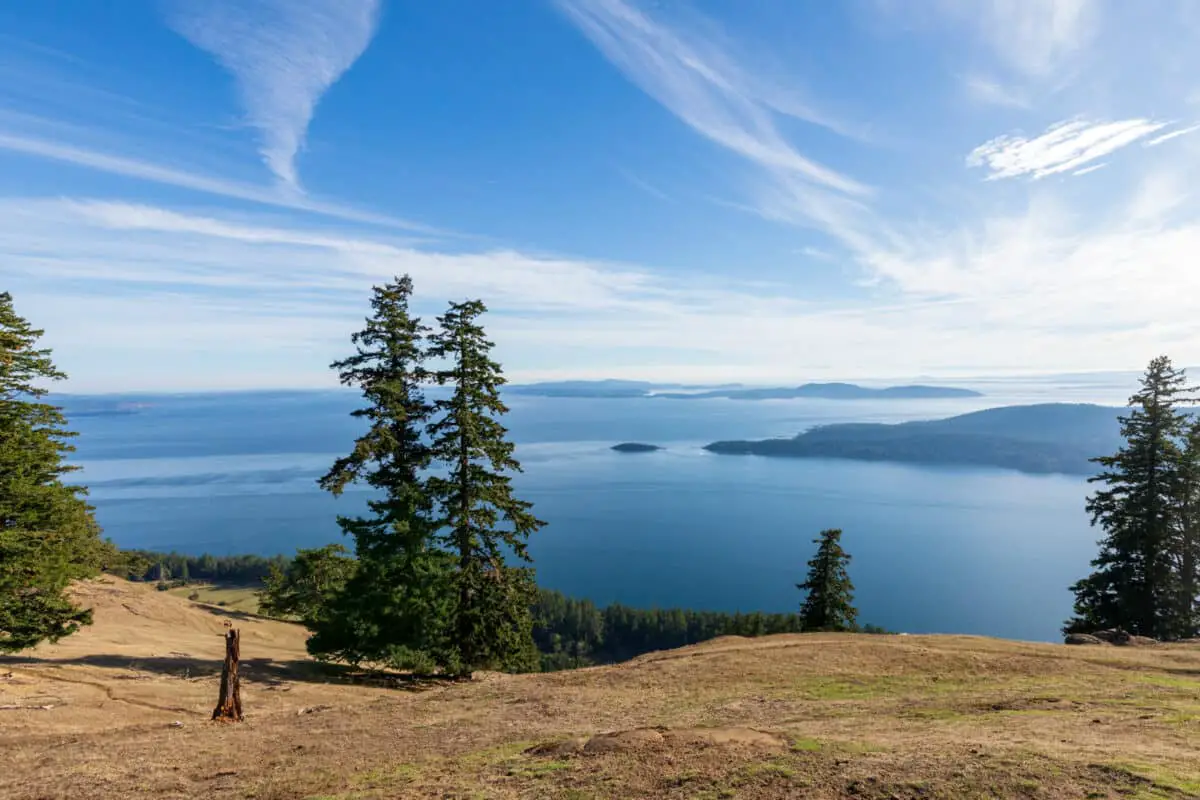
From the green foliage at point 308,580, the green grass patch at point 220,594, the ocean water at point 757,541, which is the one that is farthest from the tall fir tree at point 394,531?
the green grass patch at point 220,594

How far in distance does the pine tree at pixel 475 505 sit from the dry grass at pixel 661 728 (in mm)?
2744

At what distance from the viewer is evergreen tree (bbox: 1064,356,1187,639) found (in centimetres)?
2953

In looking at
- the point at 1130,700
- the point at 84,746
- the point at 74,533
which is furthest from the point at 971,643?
the point at 74,533

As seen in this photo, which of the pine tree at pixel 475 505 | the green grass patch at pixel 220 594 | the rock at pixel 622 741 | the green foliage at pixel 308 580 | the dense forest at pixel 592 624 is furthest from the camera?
the dense forest at pixel 592 624

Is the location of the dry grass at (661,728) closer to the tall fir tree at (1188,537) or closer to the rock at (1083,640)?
the rock at (1083,640)

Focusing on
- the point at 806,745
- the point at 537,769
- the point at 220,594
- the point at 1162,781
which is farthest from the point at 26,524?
the point at 220,594

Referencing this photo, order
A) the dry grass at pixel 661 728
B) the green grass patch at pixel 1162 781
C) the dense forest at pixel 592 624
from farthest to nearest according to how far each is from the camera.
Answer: the dense forest at pixel 592 624 → the dry grass at pixel 661 728 → the green grass patch at pixel 1162 781

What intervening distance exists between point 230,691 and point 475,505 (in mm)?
9722

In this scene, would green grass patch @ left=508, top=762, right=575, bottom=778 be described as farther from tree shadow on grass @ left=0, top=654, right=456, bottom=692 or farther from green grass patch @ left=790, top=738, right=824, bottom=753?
tree shadow on grass @ left=0, top=654, right=456, bottom=692

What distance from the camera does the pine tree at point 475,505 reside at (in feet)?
70.9

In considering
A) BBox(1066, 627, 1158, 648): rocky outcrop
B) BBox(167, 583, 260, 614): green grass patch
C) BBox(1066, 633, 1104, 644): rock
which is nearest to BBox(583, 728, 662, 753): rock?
BBox(1066, 633, 1104, 644): rock

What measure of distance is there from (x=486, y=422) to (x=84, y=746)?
1360cm

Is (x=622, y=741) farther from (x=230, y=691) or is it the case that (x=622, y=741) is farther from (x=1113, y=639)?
(x=1113, y=639)

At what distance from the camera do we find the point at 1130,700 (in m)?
13.1
